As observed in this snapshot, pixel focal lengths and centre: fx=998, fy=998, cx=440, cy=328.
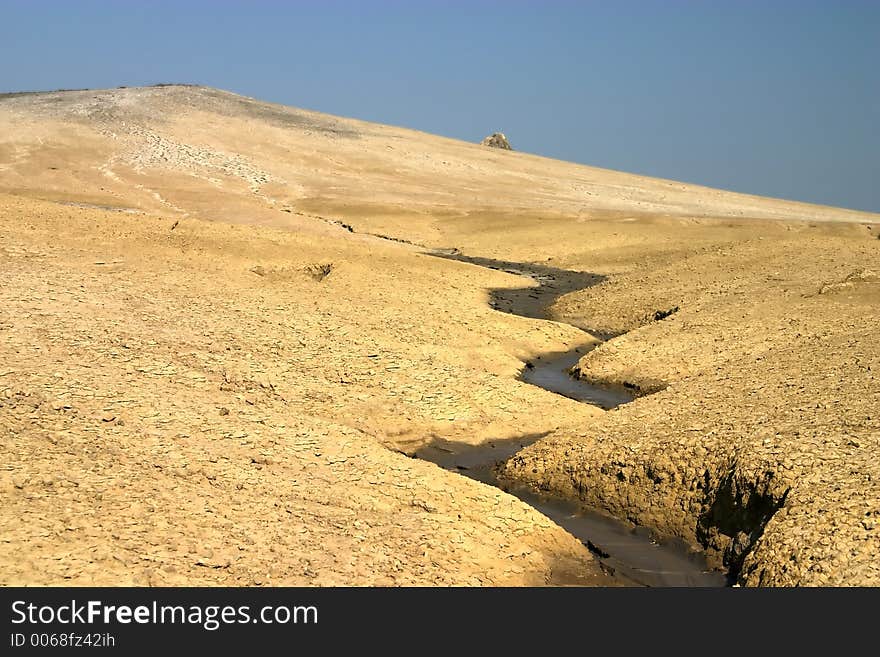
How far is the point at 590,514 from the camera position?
9.91 meters

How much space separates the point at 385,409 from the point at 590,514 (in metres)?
3.16

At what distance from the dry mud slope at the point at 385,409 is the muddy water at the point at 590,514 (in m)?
0.17

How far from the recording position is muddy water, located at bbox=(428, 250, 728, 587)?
8.67 meters

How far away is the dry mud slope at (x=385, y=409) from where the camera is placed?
7.49m

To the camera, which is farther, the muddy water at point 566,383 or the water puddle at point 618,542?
the muddy water at point 566,383

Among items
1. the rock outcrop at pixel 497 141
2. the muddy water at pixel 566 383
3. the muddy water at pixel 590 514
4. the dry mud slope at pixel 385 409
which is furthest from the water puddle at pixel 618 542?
the rock outcrop at pixel 497 141

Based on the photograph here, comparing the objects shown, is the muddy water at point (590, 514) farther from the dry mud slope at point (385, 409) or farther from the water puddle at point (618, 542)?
the dry mud slope at point (385, 409)

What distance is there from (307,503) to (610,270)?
20898mm

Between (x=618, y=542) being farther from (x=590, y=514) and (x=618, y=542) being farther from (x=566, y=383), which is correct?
(x=566, y=383)

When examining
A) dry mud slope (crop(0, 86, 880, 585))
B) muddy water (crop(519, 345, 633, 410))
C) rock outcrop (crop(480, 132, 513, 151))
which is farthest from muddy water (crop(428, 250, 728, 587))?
rock outcrop (crop(480, 132, 513, 151))

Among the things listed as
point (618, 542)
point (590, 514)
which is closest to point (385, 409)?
point (590, 514)

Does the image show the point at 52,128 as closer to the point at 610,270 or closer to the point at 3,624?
the point at 610,270

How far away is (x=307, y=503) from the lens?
827cm

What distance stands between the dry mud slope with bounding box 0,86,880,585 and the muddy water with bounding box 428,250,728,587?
0.56ft
